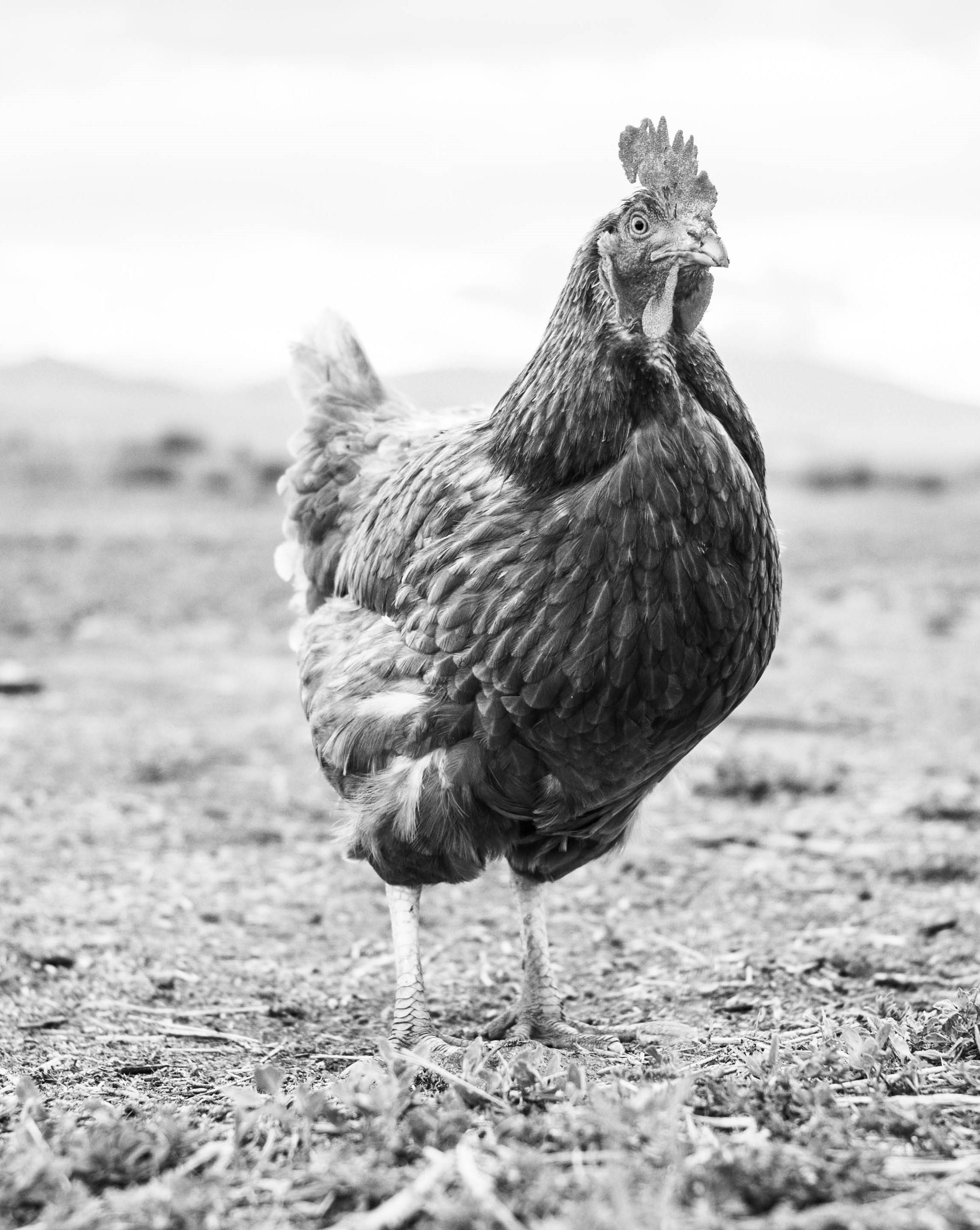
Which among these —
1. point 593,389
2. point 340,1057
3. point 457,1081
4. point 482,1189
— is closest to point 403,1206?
point 482,1189

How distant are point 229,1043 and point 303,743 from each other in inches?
142

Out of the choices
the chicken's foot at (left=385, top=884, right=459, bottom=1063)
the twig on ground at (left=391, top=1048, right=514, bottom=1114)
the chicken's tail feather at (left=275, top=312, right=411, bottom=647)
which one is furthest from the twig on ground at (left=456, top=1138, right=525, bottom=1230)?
the chicken's tail feather at (left=275, top=312, right=411, bottom=647)

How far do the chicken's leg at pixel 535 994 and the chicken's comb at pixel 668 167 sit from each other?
191 cm

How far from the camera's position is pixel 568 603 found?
3047 millimetres

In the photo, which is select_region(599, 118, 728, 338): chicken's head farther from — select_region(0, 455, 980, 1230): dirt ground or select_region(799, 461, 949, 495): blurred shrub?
select_region(799, 461, 949, 495): blurred shrub

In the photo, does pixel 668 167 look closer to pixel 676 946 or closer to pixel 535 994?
pixel 535 994

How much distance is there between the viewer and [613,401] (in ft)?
10.2

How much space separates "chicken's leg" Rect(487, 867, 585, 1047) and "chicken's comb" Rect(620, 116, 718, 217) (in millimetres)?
1908

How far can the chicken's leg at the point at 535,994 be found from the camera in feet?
11.7

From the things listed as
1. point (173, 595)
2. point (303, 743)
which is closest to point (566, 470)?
point (303, 743)

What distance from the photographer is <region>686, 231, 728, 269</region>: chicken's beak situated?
2.98m

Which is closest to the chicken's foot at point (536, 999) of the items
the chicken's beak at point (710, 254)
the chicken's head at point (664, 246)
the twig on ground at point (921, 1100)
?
the twig on ground at point (921, 1100)

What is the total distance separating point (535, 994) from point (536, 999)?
0.02 meters

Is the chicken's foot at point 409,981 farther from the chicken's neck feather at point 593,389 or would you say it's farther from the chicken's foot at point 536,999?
the chicken's neck feather at point 593,389
